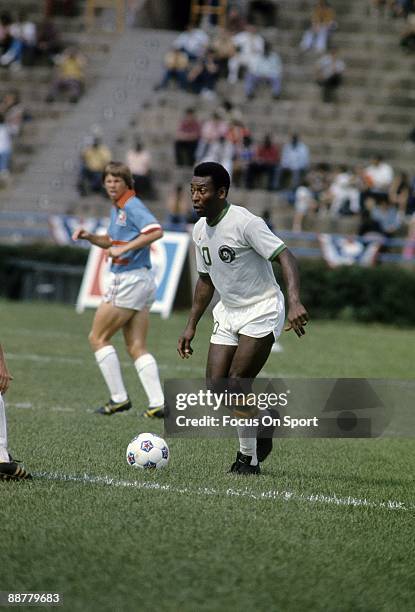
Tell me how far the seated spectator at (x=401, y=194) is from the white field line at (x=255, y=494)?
1907cm

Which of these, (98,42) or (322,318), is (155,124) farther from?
(322,318)

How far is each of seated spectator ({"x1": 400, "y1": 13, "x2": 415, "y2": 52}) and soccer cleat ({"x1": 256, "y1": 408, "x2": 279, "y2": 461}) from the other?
971 inches

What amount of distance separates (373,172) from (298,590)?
21.9 m

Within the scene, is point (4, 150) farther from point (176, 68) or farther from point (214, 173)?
point (214, 173)

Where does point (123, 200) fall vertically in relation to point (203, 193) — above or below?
below

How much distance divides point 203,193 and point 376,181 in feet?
62.9

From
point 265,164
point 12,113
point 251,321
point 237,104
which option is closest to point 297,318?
point 251,321

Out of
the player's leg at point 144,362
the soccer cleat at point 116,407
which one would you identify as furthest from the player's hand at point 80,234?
the soccer cleat at point 116,407

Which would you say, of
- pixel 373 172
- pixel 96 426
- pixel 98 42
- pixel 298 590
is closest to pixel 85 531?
pixel 298 590

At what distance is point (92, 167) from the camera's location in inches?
1163

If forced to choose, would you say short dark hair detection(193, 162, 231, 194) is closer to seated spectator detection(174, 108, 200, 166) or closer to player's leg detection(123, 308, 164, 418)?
player's leg detection(123, 308, 164, 418)

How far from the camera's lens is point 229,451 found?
30.4 ft

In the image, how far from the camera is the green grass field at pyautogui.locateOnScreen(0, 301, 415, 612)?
534 centimetres

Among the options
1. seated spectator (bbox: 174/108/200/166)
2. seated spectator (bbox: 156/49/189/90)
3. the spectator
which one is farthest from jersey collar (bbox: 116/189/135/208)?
seated spectator (bbox: 156/49/189/90)
